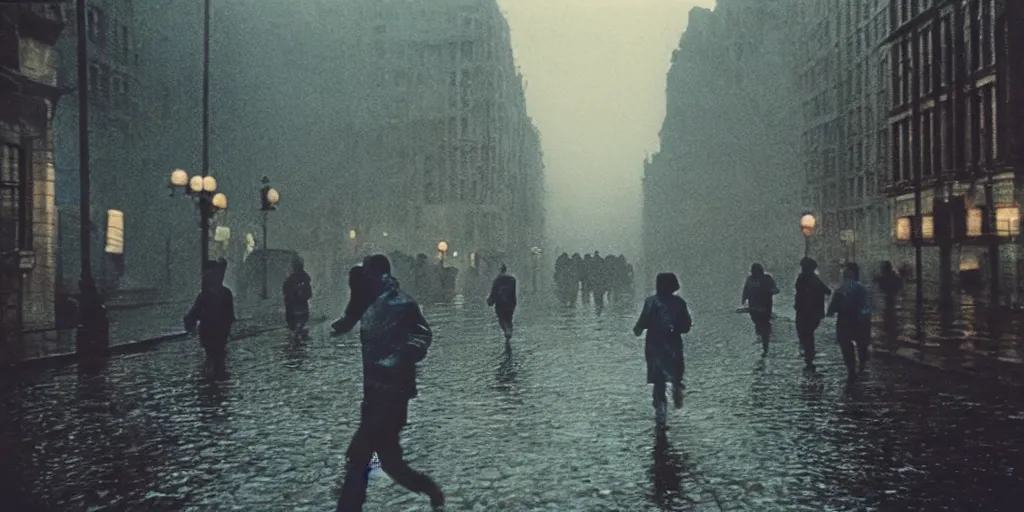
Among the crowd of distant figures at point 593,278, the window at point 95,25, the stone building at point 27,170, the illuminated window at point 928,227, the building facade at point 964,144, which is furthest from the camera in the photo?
the window at point 95,25

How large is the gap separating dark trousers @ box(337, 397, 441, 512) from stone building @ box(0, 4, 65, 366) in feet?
52.3

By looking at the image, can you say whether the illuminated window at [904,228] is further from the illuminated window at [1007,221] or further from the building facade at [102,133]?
the building facade at [102,133]

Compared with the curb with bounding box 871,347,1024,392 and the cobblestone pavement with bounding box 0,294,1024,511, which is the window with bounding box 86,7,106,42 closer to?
the cobblestone pavement with bounding box 0,294,1024,511

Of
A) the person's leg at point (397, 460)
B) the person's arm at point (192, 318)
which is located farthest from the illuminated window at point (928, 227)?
the person's leg at point (397, 460)

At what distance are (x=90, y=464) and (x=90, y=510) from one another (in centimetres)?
158

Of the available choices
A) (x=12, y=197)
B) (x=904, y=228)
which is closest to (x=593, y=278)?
(x=904, y=228)

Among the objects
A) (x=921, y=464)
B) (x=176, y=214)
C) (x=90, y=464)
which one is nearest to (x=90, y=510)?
(x=90, y=464)

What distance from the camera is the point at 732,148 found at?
111 meters

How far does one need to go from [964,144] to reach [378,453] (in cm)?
3677

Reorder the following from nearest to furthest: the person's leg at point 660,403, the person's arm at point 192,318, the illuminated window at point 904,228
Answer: the person's leg at point 660,403 < the person's arm at point 192,318 < the illuminated window at point 904,228

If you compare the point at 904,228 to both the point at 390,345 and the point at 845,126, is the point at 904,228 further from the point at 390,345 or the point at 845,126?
the point at 845,126

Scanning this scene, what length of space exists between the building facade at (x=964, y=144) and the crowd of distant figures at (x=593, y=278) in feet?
34.4

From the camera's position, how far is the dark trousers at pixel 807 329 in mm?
13352

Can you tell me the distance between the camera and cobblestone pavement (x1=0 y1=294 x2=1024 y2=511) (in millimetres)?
6328
